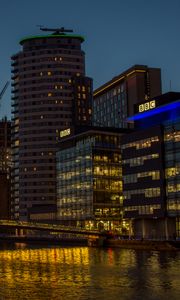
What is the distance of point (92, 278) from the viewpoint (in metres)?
81.6

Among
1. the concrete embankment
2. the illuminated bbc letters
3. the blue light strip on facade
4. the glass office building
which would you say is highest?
the illuminated bbc letters

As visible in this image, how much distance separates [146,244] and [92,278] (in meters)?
57.9

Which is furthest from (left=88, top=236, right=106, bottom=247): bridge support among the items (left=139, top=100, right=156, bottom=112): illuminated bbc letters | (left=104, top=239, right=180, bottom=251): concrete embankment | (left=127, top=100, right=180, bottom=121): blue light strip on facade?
(left=139, top=100, right=156, bottom=112): illuminated bbc letters

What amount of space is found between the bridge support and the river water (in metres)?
42.8

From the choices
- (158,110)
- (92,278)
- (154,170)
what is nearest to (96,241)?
(154,170)

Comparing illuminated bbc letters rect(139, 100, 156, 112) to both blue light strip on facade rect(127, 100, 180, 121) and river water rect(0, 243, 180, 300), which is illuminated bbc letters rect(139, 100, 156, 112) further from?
river water rect(0, 243, 180, 300)

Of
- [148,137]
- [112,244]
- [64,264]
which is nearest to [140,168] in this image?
[148,137]

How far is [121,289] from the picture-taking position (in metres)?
70.6

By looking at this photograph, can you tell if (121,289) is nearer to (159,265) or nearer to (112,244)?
(159,265)

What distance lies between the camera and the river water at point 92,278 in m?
66.8

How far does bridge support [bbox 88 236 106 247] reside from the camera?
522 feet

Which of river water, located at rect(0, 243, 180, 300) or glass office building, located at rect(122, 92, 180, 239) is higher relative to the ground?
glass office building, located at rect(122, 92, 180, 239)

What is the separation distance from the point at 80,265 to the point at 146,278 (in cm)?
2359

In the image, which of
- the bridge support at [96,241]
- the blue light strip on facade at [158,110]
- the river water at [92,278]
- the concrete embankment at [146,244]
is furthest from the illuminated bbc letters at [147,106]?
the river water at [92,278]
